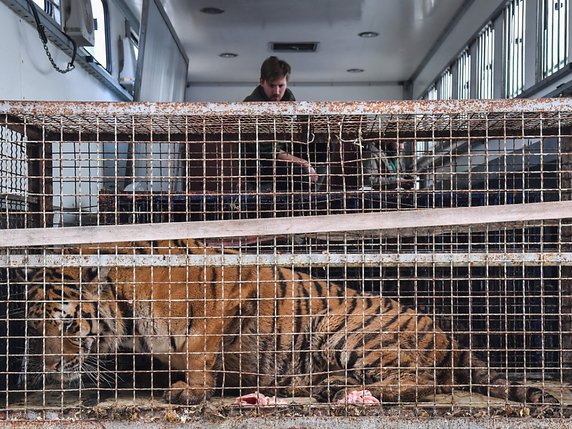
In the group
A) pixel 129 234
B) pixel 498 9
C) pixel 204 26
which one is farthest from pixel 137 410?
pixel 204 26

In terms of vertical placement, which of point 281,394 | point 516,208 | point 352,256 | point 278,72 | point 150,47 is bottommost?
point 281,394

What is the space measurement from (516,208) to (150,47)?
6.94 metres

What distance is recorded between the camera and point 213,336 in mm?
3049

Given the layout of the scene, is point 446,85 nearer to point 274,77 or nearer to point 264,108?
point 274,77

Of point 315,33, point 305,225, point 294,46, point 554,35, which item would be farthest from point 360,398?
point 294,46

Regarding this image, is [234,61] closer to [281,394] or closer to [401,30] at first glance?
[401,30]

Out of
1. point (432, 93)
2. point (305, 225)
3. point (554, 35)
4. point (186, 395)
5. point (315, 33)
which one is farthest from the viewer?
point (432, 93)

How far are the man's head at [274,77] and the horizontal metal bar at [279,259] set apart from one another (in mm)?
3003

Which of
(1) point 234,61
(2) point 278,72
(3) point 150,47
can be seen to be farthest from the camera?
(1) point 234,61

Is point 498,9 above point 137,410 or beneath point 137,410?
above

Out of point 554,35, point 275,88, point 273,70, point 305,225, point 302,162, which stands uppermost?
point 554,35

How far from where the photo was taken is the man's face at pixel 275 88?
5.55 m

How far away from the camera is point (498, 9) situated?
8.80 m

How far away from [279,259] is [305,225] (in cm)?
31
